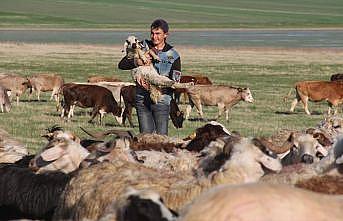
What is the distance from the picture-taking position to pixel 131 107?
2348cm

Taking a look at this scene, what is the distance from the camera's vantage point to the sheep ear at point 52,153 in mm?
9922

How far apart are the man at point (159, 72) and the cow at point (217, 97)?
11.9 m

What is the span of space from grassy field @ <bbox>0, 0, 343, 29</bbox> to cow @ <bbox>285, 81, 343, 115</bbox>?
239 ft

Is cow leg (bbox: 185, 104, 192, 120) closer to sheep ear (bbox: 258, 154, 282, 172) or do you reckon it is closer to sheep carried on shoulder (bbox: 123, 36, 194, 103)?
sheep carried on shoulder (bbox: 123, 36, 194, 103)

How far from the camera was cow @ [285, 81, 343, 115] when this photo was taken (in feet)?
87.8

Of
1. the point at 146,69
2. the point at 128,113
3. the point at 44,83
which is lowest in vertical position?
the point at 44,83

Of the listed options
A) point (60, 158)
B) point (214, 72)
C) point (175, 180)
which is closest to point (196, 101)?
point (60, 158)

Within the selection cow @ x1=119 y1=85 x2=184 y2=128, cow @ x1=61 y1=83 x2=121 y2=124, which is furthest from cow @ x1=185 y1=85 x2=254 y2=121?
cow @ x1=61 y1=83 x2=121 y2=124

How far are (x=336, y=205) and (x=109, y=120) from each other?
62.6 feet

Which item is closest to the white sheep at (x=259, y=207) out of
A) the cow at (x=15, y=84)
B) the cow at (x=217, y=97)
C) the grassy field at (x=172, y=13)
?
the cow at (x=217, y=97)

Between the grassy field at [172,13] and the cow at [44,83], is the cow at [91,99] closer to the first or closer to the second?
the cow at [44,83]

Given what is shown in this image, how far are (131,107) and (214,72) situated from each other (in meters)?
17.4

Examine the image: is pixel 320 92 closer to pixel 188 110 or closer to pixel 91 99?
pixel 188 110

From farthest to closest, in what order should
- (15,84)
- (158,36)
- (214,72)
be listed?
1. (214,72)
2. (15,84)
3. (158,36)
